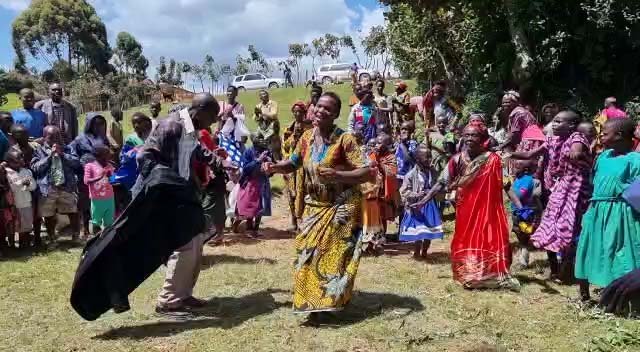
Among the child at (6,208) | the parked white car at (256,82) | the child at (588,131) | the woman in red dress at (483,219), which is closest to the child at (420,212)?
the woman in red dress at (483,219)

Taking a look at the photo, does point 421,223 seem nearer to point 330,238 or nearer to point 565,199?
point 565,199

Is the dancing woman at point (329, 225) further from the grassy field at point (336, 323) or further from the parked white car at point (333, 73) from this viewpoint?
the parked white car at point (333, 73)

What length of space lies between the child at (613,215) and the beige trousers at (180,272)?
3262mm

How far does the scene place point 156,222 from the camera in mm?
4652

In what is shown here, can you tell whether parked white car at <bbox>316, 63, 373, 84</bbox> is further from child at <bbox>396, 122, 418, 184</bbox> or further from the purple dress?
the purple dress

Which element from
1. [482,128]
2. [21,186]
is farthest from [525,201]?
[21,186]

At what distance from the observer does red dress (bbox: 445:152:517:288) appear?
5.55 meters

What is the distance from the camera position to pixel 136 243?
15.1 feet

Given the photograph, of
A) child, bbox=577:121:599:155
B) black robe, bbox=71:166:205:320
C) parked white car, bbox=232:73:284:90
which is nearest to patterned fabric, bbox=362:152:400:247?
child, bbox=577:121:599:155

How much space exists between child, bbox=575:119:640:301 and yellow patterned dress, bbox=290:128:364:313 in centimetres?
197

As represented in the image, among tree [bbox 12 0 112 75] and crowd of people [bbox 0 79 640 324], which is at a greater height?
tree [bbox 12 0 112 75]

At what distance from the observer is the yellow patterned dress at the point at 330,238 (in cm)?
456

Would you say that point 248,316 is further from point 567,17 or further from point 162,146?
point 567,17

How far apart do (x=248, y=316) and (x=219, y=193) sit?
78.9 inches
